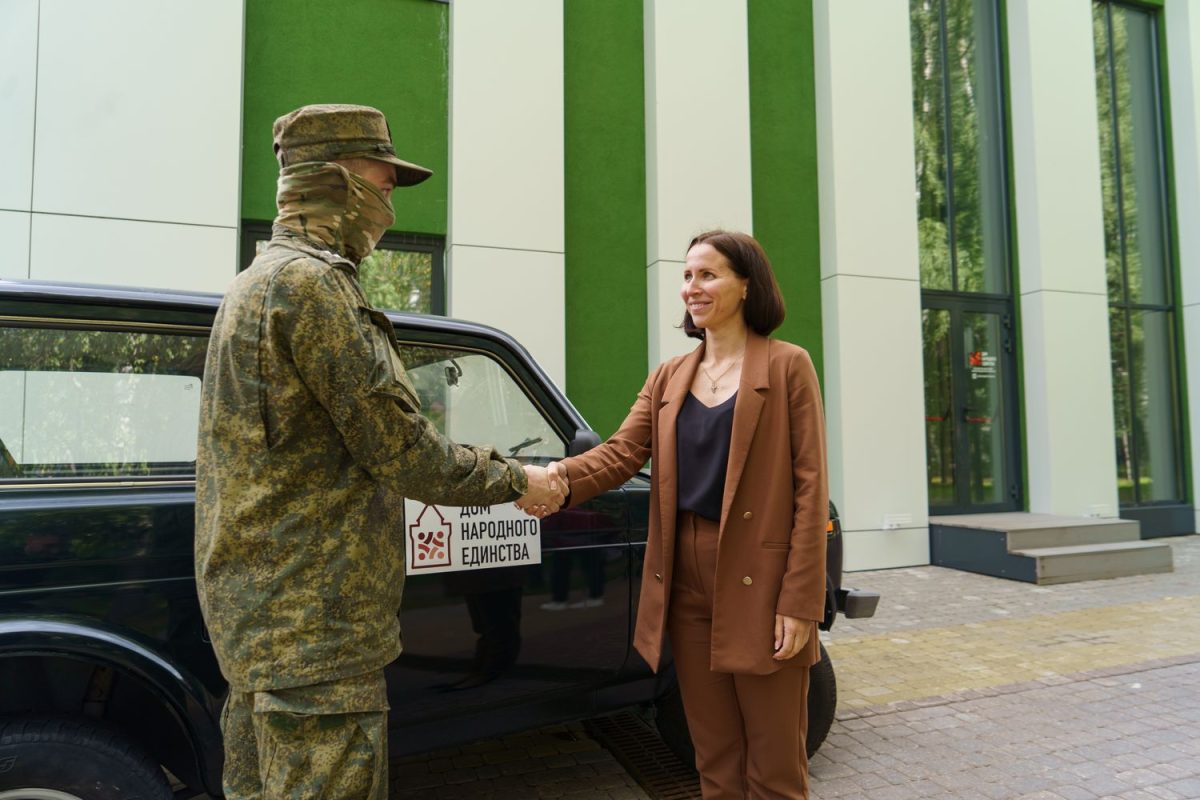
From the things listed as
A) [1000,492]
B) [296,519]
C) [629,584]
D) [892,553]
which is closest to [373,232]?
[296,519]

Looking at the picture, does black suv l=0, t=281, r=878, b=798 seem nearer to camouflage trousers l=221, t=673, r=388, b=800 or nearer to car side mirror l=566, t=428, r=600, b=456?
car side mirror l=566, t=428, r=600, b=456

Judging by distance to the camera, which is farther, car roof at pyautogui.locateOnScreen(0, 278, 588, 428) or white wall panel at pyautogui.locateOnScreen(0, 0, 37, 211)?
white wall panel at pyautogui.locateOnScreen(0, 0, 37, 211)

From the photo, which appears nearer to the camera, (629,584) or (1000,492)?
(629,584)

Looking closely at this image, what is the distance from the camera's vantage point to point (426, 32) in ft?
23.2

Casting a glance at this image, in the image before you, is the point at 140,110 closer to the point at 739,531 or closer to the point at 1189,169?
the point at 739,531

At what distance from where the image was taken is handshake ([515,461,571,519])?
223cm

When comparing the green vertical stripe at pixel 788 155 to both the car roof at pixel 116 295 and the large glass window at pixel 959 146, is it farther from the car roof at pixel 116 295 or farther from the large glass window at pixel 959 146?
the car roof at pixel 116 295

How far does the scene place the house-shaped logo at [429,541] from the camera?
2.43 m

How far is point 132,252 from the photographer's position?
5902 millimetres

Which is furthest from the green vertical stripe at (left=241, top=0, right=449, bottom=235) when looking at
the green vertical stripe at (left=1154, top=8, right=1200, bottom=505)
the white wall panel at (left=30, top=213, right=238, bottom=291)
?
the green vertical stripe at (left=1154, top=8, right=1200, bottom=505)

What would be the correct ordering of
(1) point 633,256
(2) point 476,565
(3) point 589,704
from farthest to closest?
(1) point 633,256 → (3) point 589,704 → (2) point 476,565

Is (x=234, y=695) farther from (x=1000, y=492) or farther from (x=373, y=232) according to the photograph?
→ (x=1000, y=492)

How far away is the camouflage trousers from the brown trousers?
916mm

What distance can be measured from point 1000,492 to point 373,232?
30.5 ft
